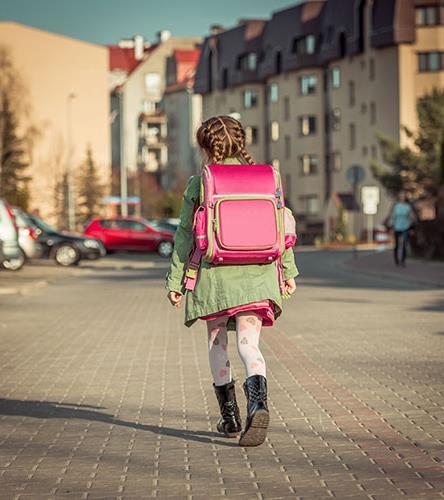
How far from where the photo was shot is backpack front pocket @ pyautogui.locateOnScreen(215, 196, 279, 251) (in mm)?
7211

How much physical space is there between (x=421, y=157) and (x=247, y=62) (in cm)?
3353

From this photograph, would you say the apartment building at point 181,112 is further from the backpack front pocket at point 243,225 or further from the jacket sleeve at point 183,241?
the backpack front pocket at point 243,225

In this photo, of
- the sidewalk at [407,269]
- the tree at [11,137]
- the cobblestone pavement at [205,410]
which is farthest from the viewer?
the tree at [11,137]

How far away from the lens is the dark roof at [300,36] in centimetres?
7444

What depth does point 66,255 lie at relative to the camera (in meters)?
40.9

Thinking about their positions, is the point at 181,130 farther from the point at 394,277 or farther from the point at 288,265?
the point at 288,265

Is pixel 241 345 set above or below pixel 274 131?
below

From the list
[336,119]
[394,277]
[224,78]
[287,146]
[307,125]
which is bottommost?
[394,277]

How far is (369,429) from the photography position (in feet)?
26.4

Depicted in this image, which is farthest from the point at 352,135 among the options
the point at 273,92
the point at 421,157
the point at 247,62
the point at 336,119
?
the point at 421,157

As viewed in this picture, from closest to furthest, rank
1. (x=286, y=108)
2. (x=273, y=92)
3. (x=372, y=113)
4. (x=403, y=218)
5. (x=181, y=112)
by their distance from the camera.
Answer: (x=403, y=218) < (x=372, y=113) < (x=286, y=108) < (x=273, y=92) < (x=181, y=112)

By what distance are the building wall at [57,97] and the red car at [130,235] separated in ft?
112

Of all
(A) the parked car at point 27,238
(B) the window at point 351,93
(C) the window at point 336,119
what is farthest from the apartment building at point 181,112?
(A) the parked car at point 27,238

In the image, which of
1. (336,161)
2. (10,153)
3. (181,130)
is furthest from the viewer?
(181,130)
